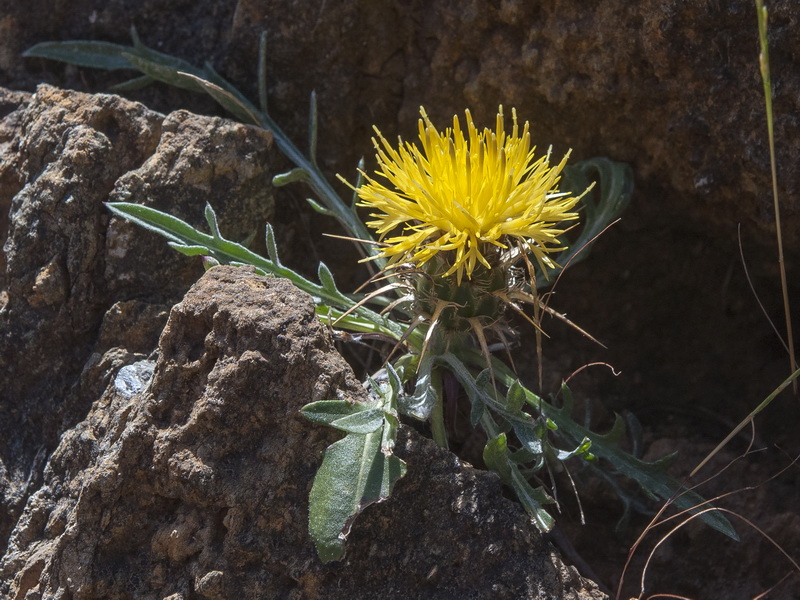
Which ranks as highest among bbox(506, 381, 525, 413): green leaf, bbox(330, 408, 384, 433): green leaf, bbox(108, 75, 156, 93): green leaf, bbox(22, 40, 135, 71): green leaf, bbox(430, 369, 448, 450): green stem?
bbox(22, 40, 135, 71): green leaf

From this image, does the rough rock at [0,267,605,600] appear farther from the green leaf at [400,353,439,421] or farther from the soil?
the soil

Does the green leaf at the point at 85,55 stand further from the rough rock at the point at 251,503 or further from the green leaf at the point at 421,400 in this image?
the green leaf at the point at 421,400

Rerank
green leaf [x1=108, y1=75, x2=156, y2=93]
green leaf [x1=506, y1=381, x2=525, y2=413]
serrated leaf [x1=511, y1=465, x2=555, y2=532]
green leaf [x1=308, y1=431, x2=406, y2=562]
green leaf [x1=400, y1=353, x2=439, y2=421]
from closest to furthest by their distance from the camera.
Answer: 1. green leaf [x1=308, y1=431, x2=406, y2=562]
2. serrated leaf [x1=511, y1=465, x2=555, y2=532]
3. green leaf [x1=400, y1=353, x2=439, y2=421]
4. green leaf [x1=506, y1=381, x2=525, y2=413]
5. green leaf [x1=108, y1=75, x2=156, y2=93]

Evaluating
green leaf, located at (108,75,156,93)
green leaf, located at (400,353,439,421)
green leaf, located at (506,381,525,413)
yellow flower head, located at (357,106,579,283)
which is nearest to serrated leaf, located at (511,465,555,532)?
green leaf, located at (506,381,525,413)

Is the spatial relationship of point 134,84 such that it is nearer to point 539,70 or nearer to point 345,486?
point 539,70

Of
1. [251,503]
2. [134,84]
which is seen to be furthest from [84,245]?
[251,503]

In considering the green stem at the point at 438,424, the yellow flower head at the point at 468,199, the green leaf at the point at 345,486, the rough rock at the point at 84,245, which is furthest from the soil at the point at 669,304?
the green leaf at the point at 345,486

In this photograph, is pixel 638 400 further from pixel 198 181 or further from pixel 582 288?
pixel 198 181
